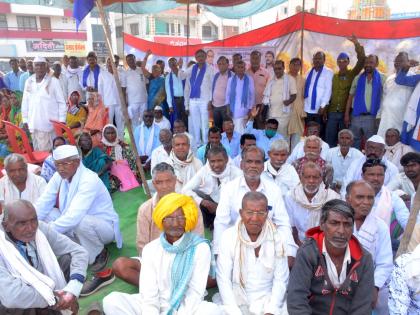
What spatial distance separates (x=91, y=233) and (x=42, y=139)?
3.68 m

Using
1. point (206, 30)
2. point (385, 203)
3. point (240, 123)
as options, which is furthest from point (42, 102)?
point (206, 30)

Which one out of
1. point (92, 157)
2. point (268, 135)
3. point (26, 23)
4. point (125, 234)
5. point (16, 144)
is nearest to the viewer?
point (125, 234)

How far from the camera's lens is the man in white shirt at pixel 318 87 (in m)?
6.59

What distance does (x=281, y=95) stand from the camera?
690cm

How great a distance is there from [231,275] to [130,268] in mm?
941

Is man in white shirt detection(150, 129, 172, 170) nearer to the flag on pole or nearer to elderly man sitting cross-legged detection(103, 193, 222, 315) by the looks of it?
the flag on pole

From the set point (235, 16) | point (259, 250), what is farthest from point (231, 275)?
point (235, 16)

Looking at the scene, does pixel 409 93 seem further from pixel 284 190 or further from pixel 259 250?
pixel 259 250

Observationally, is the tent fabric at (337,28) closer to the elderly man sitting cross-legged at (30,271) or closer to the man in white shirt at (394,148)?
the man in white shirt at (394,148)

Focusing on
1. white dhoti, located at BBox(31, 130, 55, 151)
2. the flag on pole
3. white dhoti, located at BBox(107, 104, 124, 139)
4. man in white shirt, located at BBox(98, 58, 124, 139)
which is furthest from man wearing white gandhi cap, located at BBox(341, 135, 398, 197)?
white dhoti, located at BBox(107, 104, 124, 139)

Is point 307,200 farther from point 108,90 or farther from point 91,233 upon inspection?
point 108,90

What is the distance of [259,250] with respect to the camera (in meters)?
2.78

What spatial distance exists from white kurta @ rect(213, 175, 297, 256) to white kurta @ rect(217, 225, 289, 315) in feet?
1.99

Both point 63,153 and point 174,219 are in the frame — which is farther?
point 63,153
